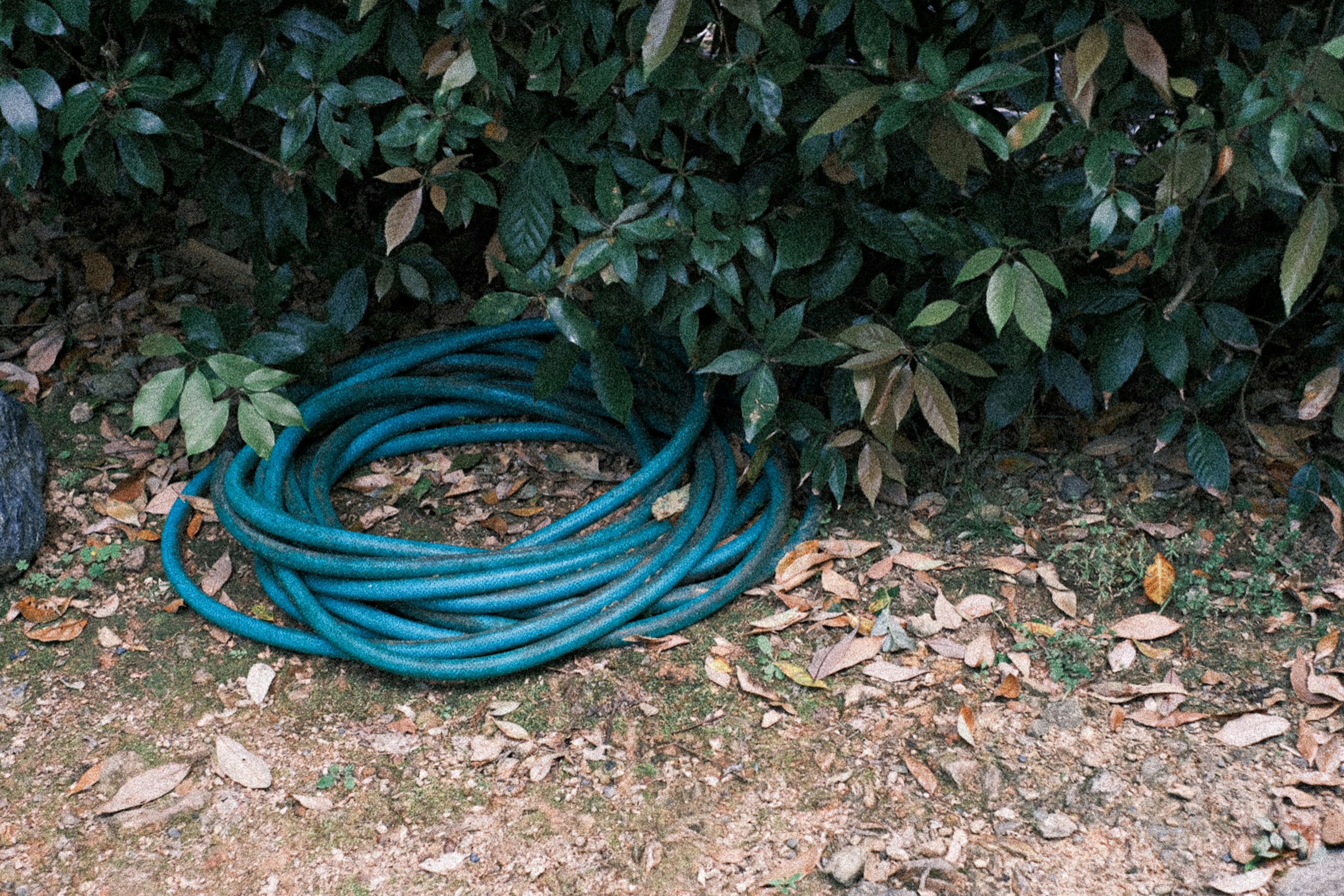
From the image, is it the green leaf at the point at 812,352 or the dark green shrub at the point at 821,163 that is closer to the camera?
the dark green shrub at the point at 821,163

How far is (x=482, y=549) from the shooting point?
2.71 metres

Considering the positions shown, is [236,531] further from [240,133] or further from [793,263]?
[793,263]

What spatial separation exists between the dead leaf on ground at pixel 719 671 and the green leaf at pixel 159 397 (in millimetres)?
1159

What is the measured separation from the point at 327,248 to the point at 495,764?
56.4 inches

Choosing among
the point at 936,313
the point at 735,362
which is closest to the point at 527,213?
the point at 735,362

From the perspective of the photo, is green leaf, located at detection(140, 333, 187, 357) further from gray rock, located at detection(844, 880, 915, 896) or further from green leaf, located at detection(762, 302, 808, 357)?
gray rock, located at detection(844, 880, 915, 896)

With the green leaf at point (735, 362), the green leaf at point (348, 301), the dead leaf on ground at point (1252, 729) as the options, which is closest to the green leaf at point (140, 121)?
the green leaf at point (348, 301)

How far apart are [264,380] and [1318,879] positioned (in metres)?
2.01

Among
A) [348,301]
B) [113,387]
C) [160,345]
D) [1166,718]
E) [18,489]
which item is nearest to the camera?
[1166,718]

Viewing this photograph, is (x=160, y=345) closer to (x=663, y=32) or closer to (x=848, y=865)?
(x=663, y=32)

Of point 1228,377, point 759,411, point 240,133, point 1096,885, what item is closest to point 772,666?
point 759,411

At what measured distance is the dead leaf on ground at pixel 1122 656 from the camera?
2125mm

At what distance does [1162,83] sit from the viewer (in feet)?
5.78

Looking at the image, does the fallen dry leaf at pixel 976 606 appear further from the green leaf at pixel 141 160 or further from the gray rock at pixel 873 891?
the green leaf at pixel 141 160
